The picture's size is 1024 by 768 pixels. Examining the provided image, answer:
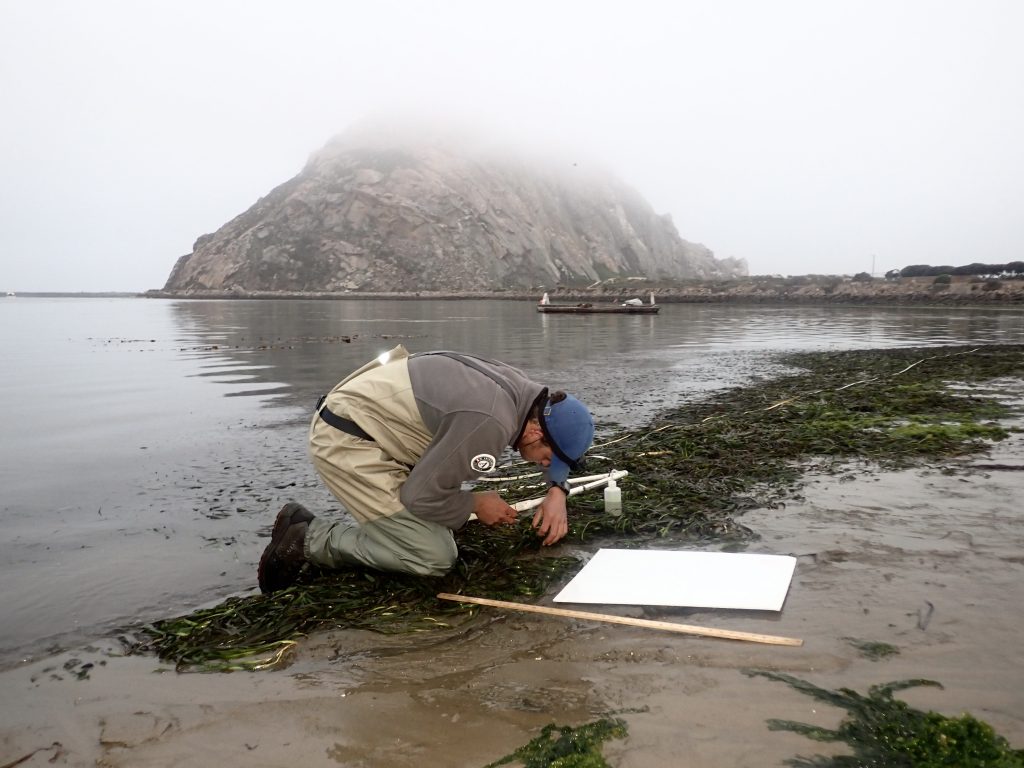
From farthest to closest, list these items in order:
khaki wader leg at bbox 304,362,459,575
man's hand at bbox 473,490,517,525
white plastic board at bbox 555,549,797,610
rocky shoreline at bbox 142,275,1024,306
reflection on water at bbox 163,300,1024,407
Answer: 1. rocky shoreline at bbox 142,275,1024,306
2. reflection on water at bbox 163,300,1024,407
3. man's hand at bbox 473,490,517,525
4. khaki wader leg at bbox 304,362,459,575
5. white plastic board at bbox 555,549,797,610

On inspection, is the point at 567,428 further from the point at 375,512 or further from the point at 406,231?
the point at 406,231

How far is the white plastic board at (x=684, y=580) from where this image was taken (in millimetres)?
3865

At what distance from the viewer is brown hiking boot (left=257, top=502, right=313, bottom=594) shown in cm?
444

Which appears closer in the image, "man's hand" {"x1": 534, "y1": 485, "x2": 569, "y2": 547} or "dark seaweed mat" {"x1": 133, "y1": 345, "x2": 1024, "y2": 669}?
"dark seaweed mat" {"x1": 133, "y1": 345, "x2": 1024, "y2": 669}

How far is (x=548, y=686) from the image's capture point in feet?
10.2

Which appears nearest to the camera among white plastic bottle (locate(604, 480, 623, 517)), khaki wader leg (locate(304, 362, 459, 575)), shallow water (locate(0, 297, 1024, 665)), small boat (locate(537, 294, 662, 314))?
khaki wader leg (locate(304, 362, 459, 575))

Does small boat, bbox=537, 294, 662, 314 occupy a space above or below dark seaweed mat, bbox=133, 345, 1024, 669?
above

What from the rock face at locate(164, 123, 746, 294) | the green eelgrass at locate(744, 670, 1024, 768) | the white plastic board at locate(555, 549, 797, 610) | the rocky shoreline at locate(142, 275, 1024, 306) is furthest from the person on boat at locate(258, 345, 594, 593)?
the rock face at locate(164, 123, 746, 294)

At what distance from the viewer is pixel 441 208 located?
126 metres

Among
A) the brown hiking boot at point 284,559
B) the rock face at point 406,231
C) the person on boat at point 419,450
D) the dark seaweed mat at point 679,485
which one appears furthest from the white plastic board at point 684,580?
the rock face at point 406,231

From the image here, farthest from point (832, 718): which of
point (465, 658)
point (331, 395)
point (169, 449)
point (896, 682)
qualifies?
point (169, 449)

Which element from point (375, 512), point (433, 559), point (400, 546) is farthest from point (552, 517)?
point (375, 512)

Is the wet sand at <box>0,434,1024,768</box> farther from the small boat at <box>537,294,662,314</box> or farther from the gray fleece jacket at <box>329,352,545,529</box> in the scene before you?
the small boat at <box>537,294,662,314</box>

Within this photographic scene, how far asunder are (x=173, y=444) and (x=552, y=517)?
20.5ft
